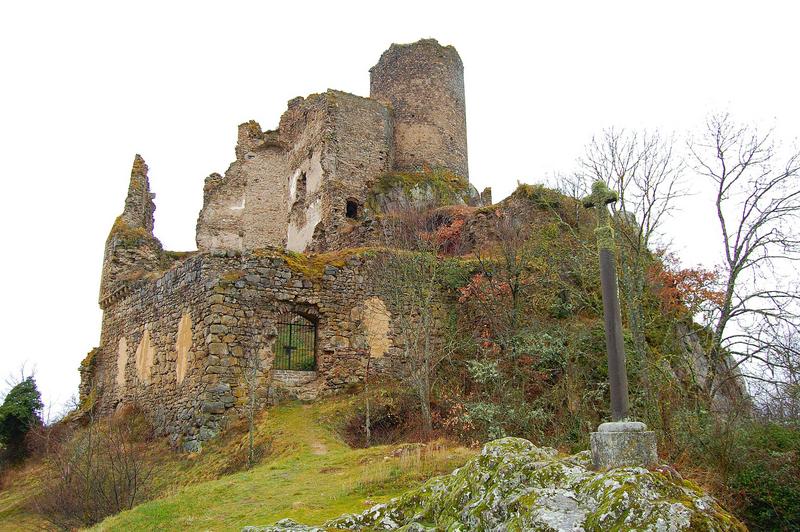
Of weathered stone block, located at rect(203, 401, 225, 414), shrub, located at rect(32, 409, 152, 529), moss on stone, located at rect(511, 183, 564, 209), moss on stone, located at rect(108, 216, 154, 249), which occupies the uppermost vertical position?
moss on stone, located at rect(511, 183, 564, 209)

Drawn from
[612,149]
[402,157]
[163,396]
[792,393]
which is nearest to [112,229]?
[163,396]

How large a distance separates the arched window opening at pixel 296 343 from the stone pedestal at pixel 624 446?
32.4 feet

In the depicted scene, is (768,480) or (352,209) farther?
(352,209)

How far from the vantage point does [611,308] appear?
819 cm

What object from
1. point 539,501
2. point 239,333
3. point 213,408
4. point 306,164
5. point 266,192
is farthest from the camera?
point 266,192

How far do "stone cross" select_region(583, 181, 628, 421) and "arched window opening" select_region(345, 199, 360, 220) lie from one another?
1802 centimetres

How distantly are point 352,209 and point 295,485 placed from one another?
1748cm

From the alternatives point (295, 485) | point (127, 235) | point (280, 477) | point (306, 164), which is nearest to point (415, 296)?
point (280, 477)

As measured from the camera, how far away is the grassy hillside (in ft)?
29.0

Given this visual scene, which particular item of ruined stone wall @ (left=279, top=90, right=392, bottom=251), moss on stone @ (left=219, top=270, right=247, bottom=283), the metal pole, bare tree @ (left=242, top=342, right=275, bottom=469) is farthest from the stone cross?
ruined stone wall @ (left=279, top=90, right=392, bottom=251)

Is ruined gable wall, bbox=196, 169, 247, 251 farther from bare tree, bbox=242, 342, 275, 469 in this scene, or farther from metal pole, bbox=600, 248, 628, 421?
metal pole, bbox=600, 248, 628, 421

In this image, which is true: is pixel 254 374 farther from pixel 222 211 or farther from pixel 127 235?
pixel 222 211

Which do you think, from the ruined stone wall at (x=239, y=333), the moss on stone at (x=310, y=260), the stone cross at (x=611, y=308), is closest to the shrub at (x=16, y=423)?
the ruined stone wall at (x=239, y=333)

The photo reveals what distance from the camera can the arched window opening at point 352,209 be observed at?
26.4 m
